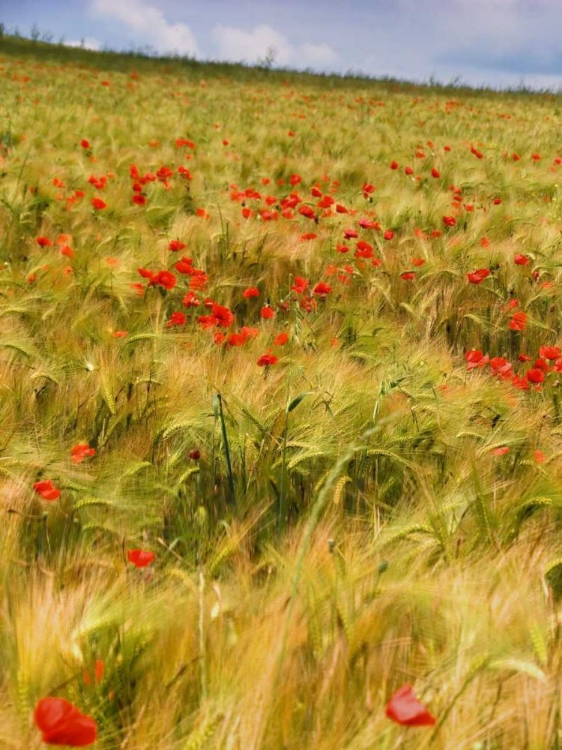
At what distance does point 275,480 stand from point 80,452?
1.42ft

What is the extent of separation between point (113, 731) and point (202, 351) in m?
1.20

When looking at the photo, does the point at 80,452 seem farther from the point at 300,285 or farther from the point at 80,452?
the point at 300,285

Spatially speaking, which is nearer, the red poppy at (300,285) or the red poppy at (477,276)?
the red poppy at (300,285)

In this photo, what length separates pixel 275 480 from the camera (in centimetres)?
149

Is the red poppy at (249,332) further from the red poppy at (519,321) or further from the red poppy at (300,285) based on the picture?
the red poppy at (519,321)

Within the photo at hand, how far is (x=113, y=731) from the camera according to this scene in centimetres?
85

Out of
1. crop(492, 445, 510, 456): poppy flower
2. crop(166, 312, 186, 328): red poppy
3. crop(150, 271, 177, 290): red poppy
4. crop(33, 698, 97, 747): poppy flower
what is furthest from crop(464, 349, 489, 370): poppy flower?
crop(33, 698, 97, 747): poppy flower

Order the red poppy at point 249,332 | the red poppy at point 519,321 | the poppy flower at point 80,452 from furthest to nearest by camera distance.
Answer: the red poppy at point 519,321
the red poppy at point 249,332
the poppy flower at point 80,452

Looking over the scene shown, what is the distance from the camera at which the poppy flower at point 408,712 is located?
2.23ft

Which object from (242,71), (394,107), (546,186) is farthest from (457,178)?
(242,71)

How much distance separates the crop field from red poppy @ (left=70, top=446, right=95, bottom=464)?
20 mm

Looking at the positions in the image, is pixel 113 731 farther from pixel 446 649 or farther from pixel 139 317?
pixel 139 317

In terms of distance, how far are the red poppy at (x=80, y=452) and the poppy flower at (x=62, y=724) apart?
762 mm

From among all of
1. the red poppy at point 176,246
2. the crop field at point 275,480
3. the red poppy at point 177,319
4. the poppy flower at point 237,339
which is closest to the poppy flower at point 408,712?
the crop field at point 275,480
